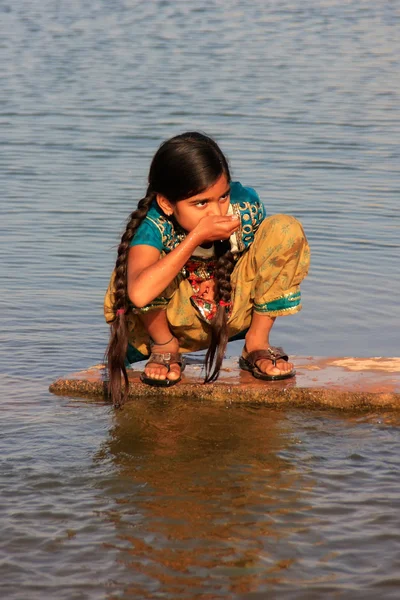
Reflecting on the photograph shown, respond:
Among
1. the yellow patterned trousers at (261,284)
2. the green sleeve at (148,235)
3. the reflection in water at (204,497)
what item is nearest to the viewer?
the reflection in water at (204,497)

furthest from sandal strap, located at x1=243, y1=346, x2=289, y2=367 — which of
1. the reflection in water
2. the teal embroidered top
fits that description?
the teal embroidered top

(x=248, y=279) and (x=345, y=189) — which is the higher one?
(x=248, y=279)

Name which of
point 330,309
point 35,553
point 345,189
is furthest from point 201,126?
point 35,553

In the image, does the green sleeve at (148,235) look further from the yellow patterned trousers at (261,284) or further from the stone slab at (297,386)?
the stone slab at (297,386)

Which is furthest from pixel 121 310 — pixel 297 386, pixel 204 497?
pixel 204 497

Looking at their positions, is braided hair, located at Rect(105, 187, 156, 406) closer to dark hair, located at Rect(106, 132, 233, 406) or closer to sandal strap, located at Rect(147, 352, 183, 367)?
dark hair, located at Rect(106, 132, 233, 406)

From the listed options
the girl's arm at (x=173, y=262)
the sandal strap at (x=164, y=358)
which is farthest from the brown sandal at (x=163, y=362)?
the girl's arm at (x=173, y=262)

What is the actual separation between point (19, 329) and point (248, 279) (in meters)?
1.63

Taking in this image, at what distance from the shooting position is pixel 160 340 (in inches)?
163

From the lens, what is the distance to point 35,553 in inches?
112

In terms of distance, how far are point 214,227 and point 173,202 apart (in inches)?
8.3

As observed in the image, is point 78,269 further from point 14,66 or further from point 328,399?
point 14,66

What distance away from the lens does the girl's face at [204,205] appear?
12.4ft

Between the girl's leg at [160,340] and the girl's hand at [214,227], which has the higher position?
the girl's hand at [214,227]
